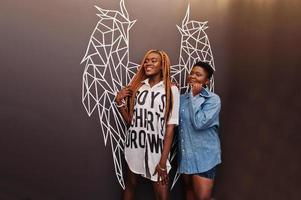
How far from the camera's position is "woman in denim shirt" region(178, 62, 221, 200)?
8.67 feet

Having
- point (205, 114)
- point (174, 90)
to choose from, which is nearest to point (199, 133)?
point (205, 114)

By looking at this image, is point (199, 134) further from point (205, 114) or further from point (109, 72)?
point (109, 72)

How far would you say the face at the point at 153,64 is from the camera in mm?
2684

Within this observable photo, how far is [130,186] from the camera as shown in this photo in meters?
2.81

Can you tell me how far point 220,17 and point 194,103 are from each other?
0.83m

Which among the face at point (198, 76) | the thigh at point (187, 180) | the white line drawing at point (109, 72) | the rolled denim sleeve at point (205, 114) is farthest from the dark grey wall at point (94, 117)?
the rolled denim sleeve at point (205, 114)

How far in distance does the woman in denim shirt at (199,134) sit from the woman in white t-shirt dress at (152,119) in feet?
0.36

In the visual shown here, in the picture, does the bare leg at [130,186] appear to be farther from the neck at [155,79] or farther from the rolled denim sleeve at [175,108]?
the neck at [155,79]

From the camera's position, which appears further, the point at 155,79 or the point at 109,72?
the point at 109,72

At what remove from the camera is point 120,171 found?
113 inches

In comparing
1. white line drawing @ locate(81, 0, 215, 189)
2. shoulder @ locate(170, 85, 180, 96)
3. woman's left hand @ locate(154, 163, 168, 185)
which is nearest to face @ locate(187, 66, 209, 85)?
shoulder @ locate(170, 85, 180, 96)
